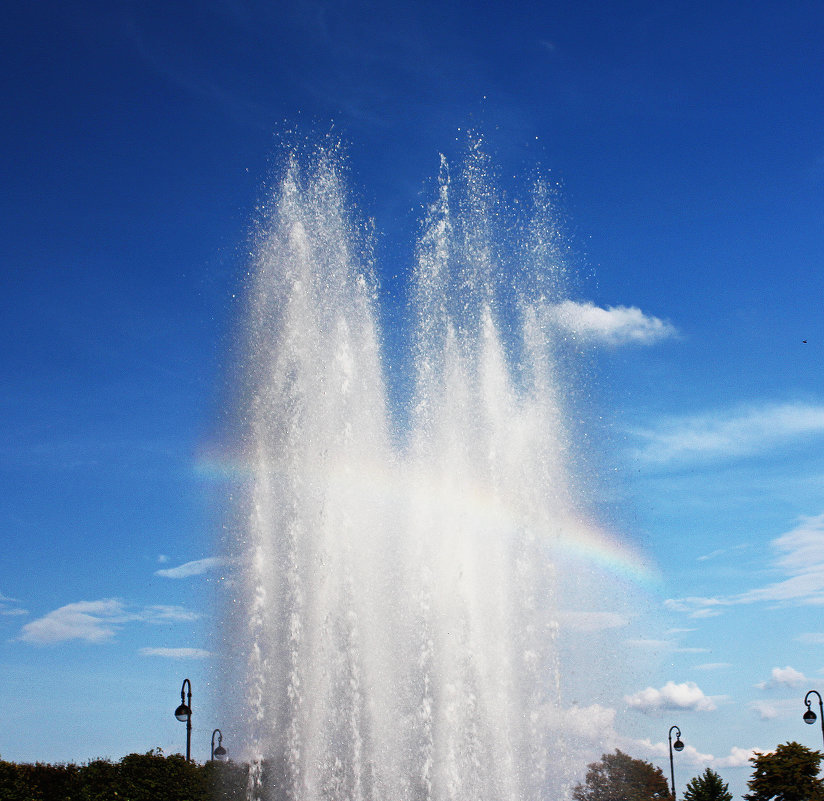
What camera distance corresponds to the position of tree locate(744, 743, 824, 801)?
35.2m

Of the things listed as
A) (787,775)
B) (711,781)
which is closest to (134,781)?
(787,775)

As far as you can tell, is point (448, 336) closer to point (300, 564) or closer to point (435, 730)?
point (300, 564)

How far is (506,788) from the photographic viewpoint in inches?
812

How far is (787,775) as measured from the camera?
35.8 meters

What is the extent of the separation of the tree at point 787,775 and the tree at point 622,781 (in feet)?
26.7

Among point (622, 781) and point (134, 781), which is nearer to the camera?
point (134, 781)

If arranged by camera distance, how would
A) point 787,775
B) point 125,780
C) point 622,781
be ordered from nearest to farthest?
point 125,780
point 787,775
point 622,781

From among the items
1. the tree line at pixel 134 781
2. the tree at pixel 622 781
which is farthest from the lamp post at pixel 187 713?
the tree at pixel 622 781

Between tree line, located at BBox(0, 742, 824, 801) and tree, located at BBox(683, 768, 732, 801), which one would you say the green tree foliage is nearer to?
tree line, located at BBox(0, 742, 824, 801)

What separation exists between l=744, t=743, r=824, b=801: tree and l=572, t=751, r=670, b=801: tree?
8.12 m

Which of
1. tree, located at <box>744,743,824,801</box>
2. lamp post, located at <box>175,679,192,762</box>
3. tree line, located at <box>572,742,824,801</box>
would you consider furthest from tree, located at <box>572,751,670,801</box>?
lamp post, located at <box>175,679,192,762</box>

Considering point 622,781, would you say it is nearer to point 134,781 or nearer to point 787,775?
point 787,775

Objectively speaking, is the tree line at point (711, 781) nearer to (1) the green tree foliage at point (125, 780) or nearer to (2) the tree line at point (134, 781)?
(2) the tree line at point (134, 781)

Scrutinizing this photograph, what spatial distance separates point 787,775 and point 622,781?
39.1 feet
